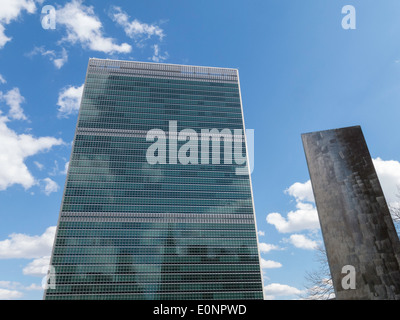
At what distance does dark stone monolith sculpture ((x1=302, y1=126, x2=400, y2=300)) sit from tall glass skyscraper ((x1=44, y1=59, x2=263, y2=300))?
8361 cm

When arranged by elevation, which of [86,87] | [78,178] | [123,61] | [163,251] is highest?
[123,61]

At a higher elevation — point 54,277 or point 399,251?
point 54,277

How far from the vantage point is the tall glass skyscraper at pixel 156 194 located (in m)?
95.0

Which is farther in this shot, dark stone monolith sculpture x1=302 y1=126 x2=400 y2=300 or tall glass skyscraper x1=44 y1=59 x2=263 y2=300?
tall glass skyscraper x1=44 y1=59 x2=263 y2=300

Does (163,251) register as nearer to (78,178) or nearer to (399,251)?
(78,178)

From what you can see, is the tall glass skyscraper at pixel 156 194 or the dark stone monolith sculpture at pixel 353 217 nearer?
the dark stone monolith sculpture at pixel 353 217

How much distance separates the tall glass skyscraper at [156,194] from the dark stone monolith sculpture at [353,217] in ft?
274

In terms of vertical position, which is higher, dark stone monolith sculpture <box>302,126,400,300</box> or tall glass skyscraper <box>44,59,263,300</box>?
tall glass skyscraper <box>44,59,263,300</box>

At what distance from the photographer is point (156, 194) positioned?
107m

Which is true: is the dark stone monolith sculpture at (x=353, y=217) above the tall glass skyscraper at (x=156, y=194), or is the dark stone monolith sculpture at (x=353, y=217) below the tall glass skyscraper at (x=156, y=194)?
below

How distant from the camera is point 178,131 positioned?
120625 mm

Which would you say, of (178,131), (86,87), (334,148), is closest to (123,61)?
(86,87)

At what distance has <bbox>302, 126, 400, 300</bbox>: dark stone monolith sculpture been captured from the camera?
16375mm
